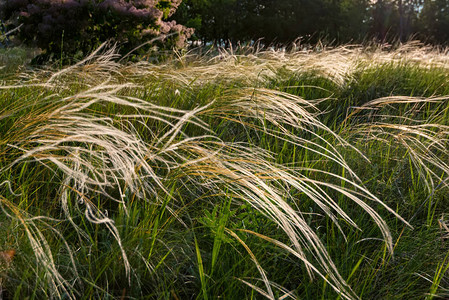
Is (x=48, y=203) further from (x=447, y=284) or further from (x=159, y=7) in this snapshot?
(x=159, y=7)

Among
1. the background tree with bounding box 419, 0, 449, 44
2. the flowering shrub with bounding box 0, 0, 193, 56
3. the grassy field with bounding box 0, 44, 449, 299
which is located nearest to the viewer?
the grassy field with bounding box 0, 44, 449, 299

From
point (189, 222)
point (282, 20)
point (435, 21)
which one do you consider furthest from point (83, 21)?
point (435, 21)

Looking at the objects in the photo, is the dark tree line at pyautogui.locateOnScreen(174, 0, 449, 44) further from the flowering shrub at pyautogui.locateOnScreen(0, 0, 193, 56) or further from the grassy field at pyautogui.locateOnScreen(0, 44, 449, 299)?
the grassy field at pyautogui.locateOnScreen(0, 44, 449, 299)

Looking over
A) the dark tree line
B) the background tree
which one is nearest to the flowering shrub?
the dark tree line

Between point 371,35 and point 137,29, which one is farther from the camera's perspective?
point 371,35

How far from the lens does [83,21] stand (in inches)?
207

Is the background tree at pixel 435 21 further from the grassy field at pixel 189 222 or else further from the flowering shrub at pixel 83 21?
the grassy field at pixel 189 222

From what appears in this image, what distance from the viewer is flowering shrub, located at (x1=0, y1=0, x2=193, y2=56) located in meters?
5.04

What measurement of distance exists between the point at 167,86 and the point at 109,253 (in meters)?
1.56

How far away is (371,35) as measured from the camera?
77.5ft

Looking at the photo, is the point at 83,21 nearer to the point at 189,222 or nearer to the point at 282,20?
the point at 189,222

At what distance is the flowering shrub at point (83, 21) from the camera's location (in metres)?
5.04

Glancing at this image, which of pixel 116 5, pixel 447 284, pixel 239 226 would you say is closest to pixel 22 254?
pixel 239 226

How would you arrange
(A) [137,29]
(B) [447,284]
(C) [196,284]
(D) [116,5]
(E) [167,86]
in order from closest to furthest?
(C) [196,284], (B) [447,284], (E) [167,86], (D) [116,5], (A) [137,29]
